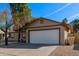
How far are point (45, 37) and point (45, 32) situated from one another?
1.79ft

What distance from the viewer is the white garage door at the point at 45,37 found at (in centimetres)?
1772

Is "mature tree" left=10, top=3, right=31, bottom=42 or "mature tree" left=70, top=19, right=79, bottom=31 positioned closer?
"mature tree" left=10, top=3, right=31, bottom=42

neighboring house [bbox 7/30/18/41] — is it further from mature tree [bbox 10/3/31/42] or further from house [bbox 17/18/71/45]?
house [bbox 17/18/71/45]

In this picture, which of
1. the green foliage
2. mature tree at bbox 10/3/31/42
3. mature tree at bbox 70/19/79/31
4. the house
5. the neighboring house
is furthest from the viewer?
the green foliage

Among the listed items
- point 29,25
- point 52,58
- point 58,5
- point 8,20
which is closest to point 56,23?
point 58,5

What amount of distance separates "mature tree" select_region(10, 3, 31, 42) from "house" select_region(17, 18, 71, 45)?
1023 mm

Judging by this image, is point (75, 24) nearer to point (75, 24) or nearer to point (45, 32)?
point (75, 24)

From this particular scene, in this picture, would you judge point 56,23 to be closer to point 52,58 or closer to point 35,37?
point 35,37

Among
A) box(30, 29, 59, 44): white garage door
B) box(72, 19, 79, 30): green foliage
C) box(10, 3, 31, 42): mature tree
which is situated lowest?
box(30, 29, 59, 44): white garage door

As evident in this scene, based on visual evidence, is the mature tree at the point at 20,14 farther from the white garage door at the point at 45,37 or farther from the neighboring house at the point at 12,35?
the white garage door at the point at 45,37

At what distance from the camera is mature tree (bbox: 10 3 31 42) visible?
20.3 meters

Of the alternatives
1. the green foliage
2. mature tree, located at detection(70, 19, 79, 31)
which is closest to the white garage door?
mature tree, located at detection(70, 19, 79, 31)

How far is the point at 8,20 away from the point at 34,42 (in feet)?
12.1

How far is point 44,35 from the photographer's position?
59.8 feet
